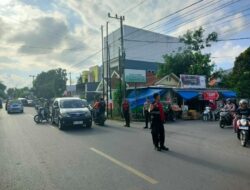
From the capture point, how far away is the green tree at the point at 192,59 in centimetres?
4566

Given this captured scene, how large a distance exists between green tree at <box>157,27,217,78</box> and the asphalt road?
115 ft

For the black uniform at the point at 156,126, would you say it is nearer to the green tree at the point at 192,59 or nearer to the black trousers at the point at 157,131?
the black trousers at the point at 157,131

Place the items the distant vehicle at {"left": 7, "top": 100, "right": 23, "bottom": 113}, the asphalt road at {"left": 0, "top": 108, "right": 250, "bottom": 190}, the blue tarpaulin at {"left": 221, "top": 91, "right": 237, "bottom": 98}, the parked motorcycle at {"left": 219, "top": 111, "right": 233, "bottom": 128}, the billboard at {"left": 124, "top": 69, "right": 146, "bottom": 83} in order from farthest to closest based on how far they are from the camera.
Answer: the distant vehicle at {"left": 7, "top": 100, "right": 23, "bottom": 113} < the blue tarpaulin at {"left": 221, "top": 91, "right": 237, "bottom": 98} < the billboard at {"left": 124, "top": 69, "right": 146, "bottom": 83} < the parked motorcycle at {"left": 219, "top": 111, "right": 233, "bottom": 128} < the asphalt road at {"left": 0, "top": 108, "right": 250, "bottom": 190}

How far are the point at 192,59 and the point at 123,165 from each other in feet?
133

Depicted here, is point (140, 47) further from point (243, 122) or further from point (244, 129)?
point (244, 129)

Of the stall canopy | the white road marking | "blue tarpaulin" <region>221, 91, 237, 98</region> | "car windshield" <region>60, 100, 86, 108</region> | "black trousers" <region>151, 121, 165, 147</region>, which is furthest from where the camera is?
"blue tarpaulin" <region>221, 91, 237, 98</region>

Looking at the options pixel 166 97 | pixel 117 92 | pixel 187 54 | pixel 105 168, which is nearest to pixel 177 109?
pixel 166 97

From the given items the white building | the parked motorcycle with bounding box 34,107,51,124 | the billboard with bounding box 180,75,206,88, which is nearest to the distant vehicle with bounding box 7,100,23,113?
the parked motorcycle with bounding box 34,107,51,124

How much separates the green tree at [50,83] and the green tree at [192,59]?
45.6 meters

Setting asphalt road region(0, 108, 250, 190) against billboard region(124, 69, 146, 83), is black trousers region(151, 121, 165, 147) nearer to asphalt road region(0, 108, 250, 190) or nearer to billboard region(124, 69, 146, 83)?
asphalt road region(0, 108, 250, 190)

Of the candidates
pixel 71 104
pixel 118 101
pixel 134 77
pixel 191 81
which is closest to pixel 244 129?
pixel 71 104

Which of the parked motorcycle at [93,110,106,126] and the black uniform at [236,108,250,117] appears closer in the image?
the black uniform at [236,108,250,117]

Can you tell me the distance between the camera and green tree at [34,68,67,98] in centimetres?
8725

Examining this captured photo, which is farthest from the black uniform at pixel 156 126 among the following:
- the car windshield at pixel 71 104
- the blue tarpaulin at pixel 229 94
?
the blue tarpaulin at pixel 229 94
